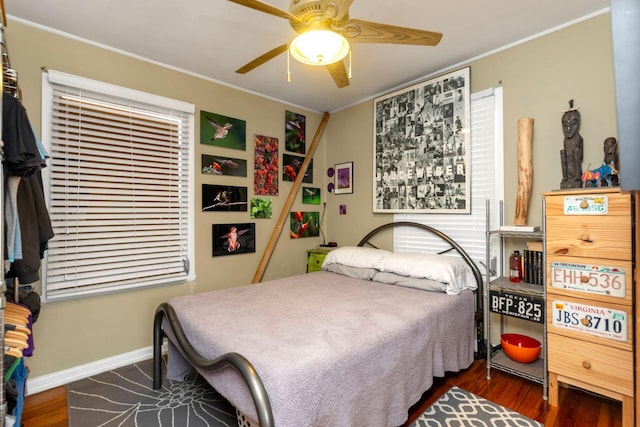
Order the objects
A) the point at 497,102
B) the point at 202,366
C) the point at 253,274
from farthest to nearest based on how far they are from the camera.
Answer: the point at 253,274
the point at 497,102
the point at 202,366

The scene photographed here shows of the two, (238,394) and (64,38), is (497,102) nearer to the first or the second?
(238,394)

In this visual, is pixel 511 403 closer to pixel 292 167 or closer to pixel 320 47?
pixel 320 47

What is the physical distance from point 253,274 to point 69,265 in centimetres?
164

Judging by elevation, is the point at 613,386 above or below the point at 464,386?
above

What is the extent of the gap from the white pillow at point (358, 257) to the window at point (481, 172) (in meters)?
0.69

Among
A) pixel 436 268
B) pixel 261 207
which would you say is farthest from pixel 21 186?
pixel 436 268

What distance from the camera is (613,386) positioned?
1676 mm

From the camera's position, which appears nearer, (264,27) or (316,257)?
(264,27)

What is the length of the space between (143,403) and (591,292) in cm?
287

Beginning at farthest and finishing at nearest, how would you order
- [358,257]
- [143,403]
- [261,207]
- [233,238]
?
1. [261,207]
2. [233,238]
3. [358,257]
4. [143,403]

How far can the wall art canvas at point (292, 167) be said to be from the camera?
3.70 meters

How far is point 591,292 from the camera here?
1757 millimetres

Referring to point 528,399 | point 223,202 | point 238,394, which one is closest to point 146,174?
point 223,202

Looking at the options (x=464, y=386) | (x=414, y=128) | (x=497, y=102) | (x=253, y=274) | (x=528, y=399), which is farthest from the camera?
(x=253, y=274)
